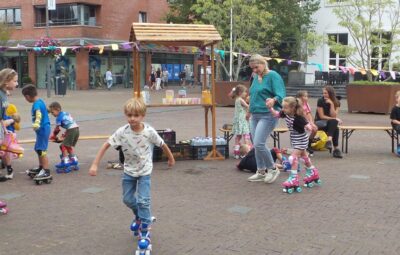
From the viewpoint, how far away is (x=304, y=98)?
918cm

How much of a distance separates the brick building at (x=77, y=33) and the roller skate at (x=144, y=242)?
3427cm

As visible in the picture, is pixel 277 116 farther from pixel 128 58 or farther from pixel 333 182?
pixel 128 58

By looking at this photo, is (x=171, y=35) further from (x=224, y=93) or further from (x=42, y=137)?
(x=224, y=93)

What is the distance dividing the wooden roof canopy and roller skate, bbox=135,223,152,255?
469 centimetres

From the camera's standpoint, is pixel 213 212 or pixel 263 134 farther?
pixel 263 134

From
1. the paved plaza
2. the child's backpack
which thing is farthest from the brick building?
the paved plaza

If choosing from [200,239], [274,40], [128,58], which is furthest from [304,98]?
[128,58]

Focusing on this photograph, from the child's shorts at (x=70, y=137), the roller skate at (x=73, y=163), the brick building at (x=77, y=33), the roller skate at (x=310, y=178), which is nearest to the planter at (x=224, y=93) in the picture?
the roller skate at (x=73, y=163)

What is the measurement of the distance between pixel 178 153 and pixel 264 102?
2532mm

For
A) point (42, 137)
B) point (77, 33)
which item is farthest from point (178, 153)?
point (77, 33)

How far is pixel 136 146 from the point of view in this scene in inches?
184

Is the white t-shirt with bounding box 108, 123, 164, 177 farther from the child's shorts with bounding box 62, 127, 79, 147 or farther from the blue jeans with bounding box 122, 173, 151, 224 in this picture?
the child's shorts with bounding box 62, 127, 79, 147

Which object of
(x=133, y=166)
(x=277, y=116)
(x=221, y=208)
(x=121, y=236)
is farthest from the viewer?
(x=277, y=116)

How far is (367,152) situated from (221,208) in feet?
16.8
